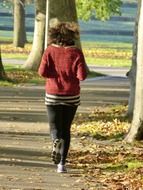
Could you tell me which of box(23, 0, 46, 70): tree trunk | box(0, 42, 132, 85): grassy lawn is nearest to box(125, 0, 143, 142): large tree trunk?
box(0, 42, 132, 85): grassy lawn

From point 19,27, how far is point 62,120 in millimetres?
52076

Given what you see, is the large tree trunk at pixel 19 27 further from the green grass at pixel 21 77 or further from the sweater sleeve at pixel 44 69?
the sweater sleeve at pixel 44 69

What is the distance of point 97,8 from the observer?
55.4 meters

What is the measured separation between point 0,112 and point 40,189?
1095cm

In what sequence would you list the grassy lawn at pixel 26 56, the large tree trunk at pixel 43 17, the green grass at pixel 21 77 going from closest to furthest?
the green grass at pixel 21 77 < the grassy lawn at pixel 26 56 < the large tree trunk at pixel 43 17

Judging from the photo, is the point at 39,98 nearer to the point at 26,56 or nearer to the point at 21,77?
the point at 21,77

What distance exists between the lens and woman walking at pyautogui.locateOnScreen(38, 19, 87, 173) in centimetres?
1274

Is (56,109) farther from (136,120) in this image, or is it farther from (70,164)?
(136,120)

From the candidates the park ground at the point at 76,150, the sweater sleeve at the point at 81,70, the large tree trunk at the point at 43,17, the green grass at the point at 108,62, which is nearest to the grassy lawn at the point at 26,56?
the green grass at the point at 108,62

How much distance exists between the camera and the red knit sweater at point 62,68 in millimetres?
12758

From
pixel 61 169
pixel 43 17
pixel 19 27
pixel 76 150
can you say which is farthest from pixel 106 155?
pixel 19 27

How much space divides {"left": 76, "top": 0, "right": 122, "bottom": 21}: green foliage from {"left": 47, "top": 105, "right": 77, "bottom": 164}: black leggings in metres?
37.3

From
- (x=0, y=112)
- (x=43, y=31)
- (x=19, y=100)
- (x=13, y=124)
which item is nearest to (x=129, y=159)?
(x=13, y=124)

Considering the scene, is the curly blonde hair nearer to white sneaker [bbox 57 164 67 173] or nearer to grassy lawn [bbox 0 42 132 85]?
white sneaker [bbox 57 164 67 173]
